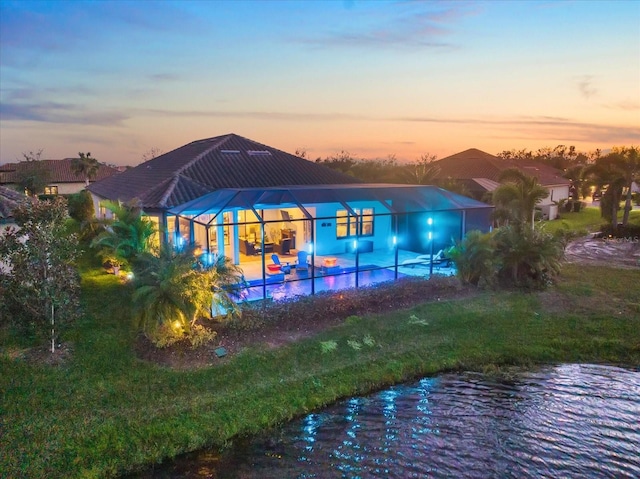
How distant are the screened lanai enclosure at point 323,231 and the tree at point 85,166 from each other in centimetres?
4420

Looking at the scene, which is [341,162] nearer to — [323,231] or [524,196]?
[323,231]

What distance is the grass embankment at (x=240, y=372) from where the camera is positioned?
22.2 feet

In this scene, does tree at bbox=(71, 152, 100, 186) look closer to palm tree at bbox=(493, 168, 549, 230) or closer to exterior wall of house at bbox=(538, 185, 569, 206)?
palm tree at bbox=(493, 168, 549, 230)

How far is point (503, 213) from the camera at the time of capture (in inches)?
825

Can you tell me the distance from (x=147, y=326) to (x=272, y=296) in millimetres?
4156

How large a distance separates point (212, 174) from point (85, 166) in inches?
1703

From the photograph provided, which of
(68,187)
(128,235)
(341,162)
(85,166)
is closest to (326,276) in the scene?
(128,235)

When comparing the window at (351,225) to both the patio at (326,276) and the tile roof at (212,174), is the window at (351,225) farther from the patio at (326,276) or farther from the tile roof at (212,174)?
the tile roof at (212,174)

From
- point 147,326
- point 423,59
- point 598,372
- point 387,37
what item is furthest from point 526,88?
point 147,326

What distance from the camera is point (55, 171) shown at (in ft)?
194

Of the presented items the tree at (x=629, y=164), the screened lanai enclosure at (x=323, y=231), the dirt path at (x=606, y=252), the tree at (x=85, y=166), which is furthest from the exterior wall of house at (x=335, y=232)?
the tree at (x=85, y=166)

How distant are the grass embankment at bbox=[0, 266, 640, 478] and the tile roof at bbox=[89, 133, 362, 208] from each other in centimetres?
553

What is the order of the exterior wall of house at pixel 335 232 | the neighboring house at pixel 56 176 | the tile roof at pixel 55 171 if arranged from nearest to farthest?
1. the exterior wall of house at pixel 335 232
2. the neighboring house at pixel 56 176
3. the tile roof at pixel 55 171

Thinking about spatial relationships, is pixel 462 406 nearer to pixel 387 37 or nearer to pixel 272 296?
pixel 272 296
